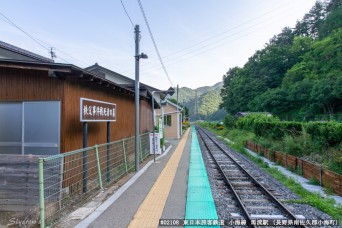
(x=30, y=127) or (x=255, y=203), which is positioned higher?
(x=30, y=127)

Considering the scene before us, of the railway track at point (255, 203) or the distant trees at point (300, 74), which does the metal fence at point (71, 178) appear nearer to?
the railway track at point (255, 203)

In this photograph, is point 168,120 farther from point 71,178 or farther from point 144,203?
point 144,203

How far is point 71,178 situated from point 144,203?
6.50ft

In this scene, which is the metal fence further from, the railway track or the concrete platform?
the railway track

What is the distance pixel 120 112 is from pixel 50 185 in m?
7.16

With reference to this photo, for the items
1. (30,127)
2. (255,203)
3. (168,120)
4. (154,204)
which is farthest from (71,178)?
(168,120)

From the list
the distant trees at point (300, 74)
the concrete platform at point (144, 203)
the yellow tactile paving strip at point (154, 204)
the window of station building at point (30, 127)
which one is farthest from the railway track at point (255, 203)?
the distant trees at point (300, 74)

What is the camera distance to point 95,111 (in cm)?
781

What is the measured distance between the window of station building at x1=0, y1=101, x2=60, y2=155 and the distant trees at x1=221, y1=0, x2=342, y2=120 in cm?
3919

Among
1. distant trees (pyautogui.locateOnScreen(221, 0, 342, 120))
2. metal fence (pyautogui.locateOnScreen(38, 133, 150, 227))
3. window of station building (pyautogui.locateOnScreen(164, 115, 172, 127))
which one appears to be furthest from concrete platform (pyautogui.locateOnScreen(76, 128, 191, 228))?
distant trees (pyautogui.locateOnScreen(221, 0, 342, 120))

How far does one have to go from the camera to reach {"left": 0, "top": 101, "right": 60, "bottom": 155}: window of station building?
286 inches

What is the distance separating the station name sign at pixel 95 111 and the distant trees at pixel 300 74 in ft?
122

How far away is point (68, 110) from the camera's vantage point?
741cm

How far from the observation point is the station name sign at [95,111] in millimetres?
7027
